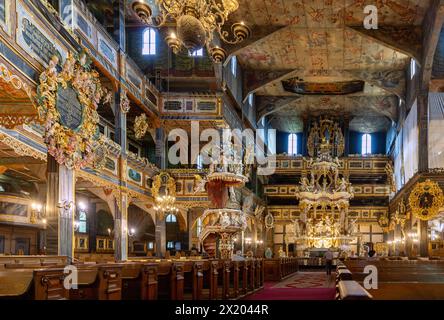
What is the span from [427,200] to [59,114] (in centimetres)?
1450

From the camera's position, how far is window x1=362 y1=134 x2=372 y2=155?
119 ft

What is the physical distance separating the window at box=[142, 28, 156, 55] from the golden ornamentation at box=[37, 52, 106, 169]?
1011 centimetres

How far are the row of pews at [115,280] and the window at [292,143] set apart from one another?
88.1 feet

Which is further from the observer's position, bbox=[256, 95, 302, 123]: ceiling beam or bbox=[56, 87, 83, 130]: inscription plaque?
bbox=[256, 95, 302, 123]: ceiling beam

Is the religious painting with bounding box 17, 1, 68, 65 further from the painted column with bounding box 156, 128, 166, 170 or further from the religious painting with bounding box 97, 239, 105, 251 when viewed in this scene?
the religious painting with bounding box 97, 239, 105, 251

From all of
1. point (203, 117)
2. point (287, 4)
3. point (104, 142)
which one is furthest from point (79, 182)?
point (287, 4)

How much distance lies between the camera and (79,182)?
14.8 meters

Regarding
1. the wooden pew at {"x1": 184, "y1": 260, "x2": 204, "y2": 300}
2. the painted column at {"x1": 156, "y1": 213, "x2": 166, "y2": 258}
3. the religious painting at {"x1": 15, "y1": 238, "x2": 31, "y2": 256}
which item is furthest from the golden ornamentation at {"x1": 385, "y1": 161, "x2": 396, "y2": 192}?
the wooden pew at {"x1": 184, "y1": 260, "x2": 204, "y2": 300}

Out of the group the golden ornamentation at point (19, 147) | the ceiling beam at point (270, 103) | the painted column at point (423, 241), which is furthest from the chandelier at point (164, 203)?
the ceiling beam at point (270, 103)

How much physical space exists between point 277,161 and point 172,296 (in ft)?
93.0

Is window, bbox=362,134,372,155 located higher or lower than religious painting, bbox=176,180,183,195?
higher

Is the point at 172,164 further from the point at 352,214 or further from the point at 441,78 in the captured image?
the point at 352,214

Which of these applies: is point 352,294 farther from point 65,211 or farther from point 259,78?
point 259,78

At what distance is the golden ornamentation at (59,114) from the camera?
9367 millimetres
